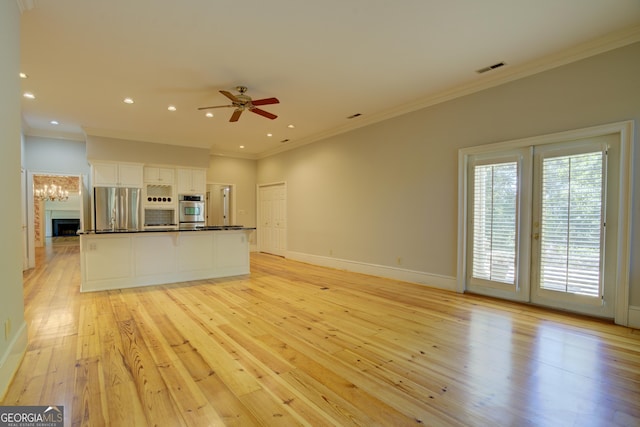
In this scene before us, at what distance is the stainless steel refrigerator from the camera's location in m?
6.85

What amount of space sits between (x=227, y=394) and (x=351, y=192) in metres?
4.90

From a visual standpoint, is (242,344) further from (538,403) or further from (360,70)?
(360,70)

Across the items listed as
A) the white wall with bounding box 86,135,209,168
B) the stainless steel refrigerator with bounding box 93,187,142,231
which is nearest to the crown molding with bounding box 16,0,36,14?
the white wall with bounding box 86,135,209,168

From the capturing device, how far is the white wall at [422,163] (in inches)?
135

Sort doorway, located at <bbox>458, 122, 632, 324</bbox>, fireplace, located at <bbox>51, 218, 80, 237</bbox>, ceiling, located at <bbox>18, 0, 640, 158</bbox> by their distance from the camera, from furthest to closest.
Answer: fireplace, located at <bbox>51, 218, 80, 237</bbox> → doorway, located at <bbox>458, 122, 632, 324</bbox> → ceiling, located at <bbox>18, 0, 640, 158</bbox>

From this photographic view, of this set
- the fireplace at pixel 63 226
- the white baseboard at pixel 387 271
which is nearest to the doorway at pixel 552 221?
the white baseboard at pixel 387 271

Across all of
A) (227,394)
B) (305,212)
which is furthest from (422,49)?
(305,212)

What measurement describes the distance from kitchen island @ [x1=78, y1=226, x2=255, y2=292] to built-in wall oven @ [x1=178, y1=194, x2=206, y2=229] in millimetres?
2379

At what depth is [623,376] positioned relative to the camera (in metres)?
2.28

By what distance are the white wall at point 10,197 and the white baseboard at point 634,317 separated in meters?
5.45

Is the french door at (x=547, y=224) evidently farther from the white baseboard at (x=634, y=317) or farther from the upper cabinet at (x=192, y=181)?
the upper cabinet at (x=192, y=181)

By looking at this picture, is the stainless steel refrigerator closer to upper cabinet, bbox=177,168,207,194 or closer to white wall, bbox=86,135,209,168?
white wall, bbox=86,135,209,168

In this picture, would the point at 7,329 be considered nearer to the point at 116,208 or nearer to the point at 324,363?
the point at 324,363

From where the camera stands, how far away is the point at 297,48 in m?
3.48
